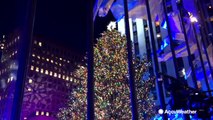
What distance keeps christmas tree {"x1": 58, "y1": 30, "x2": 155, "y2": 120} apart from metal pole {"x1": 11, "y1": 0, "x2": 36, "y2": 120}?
1222cm

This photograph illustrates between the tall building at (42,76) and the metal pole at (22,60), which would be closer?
the metal pole at (22,60)

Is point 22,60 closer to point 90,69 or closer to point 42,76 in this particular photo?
point 90,69

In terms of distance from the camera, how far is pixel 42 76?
76.1 meters

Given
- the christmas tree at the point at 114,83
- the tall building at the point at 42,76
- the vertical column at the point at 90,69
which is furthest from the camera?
the tall building at the point at 42,76

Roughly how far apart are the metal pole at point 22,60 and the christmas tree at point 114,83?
12.2m

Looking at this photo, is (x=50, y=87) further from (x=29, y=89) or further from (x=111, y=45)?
(x=111, y=45)

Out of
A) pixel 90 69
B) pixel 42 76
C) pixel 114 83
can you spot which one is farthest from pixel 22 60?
pixel 42 76

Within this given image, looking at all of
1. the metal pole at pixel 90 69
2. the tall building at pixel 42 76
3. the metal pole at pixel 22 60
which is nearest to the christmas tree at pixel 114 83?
the metal pole at pixel 90 69

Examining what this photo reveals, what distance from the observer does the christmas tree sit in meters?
19.0

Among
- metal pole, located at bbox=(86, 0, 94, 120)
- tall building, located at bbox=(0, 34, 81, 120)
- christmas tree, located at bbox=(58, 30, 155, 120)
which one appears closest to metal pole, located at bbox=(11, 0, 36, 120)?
metal pole, located at bbox=(86, 0, 94, 120)

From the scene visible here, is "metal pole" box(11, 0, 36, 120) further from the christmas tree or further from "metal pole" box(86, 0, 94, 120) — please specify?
the christmas tree

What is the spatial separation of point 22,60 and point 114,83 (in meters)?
13.3

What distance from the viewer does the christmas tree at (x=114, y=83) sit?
18953mm

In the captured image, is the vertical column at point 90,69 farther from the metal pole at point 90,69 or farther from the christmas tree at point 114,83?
the christmas tree at point 114,83
